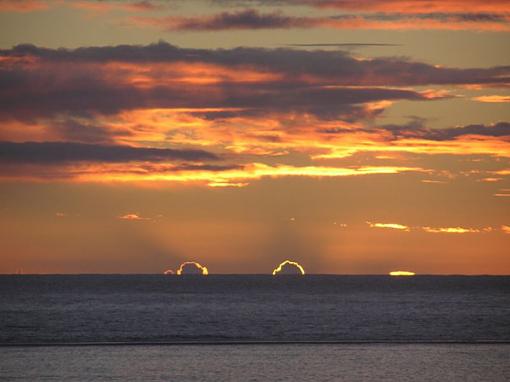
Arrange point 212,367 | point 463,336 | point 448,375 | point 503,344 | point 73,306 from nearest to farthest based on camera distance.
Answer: point 448,375 < point 212,367 < point 503,344 < point 463,336 < point 73,306

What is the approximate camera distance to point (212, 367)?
3222 centimetres

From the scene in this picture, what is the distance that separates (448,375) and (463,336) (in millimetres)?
44617

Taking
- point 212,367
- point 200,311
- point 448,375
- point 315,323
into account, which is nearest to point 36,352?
point 212,367

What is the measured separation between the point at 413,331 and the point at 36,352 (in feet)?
158

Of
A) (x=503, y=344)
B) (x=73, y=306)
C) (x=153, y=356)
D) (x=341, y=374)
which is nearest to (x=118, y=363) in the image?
(x=153, y=356)

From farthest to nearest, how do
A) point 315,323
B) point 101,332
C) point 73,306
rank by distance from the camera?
point 73,306 → point 315,323 → point 101,332

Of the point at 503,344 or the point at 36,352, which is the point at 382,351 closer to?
the point at 503,344

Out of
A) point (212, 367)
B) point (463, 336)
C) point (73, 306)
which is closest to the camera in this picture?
point (212, 367)

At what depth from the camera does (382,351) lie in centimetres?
3772

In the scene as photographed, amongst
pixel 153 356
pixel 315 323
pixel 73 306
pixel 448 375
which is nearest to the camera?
pixel 448 375

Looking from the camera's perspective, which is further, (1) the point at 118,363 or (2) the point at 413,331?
(2) the point at 413,331

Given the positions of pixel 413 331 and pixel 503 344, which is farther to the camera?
pixel 413 331

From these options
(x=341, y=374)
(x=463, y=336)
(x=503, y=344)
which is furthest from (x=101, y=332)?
(x=341, y=374)

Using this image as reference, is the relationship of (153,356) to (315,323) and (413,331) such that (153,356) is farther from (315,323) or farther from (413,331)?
(315,323)
